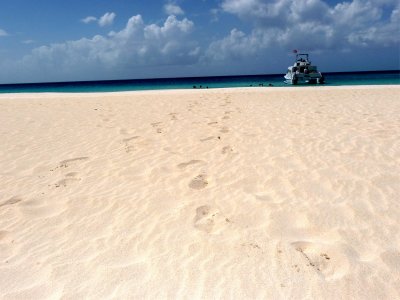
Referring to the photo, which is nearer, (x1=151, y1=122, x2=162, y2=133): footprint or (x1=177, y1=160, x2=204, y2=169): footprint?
(x1=177, y1=160, x2=204, y2=169): footprint

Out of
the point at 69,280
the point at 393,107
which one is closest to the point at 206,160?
the point at 69,280

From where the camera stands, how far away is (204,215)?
3.17 metres

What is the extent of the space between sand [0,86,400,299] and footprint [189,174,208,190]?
0.02m

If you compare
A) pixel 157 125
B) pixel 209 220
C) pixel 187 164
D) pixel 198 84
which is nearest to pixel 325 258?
pixel 209 220

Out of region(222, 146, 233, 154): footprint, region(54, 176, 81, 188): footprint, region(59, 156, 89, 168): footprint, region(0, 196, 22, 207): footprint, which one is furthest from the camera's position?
region(222, 146, 233, 154): footprint

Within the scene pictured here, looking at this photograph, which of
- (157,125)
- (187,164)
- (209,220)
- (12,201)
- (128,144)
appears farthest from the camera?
(157,125)

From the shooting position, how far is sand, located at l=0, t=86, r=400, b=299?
7.45ft

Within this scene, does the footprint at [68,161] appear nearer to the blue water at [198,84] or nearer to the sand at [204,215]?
the sand at [204,215]

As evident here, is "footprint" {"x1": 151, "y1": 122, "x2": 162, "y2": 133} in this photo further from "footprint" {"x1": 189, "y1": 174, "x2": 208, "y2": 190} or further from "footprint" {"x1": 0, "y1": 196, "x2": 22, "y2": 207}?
"footprint" {"x1": 0, "y1": 196, "x2": 22, "y2": 207}

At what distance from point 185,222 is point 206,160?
178 cm

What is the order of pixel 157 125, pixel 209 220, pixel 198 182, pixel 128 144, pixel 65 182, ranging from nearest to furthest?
1. pixel 209 220
2. pixel 198 182
3. pixel 65 182
4. pixel 128 144
5. pixel 157 125

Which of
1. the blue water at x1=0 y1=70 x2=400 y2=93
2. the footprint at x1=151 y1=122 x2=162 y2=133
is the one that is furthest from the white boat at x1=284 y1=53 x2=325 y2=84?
the footprint at x1=151 y1=122 x2=162 y2=133

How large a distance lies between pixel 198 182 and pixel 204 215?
838 mm

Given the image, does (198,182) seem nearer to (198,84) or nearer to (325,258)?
(325,258)
